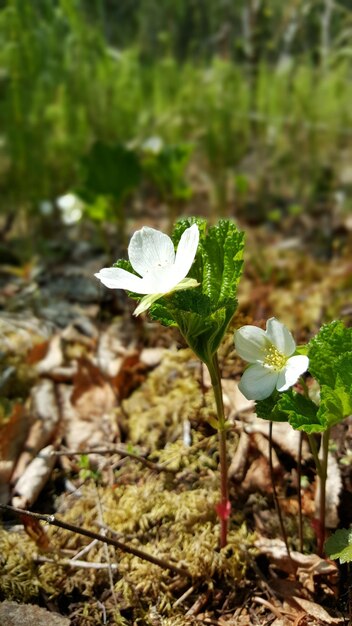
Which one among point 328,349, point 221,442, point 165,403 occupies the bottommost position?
point 221,442

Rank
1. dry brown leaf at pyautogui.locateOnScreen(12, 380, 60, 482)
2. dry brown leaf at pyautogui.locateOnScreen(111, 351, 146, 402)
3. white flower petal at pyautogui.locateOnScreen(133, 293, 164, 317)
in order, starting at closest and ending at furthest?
white flower petal at pyautogui.locateOnScreen(133, 293, 164, 317), dry brown leaf at pyautogui.locateOnScreen(12, 380, 60, 482), dry brown leaf at pyautogui.locateOnScreen(111, 351, 146, 402)

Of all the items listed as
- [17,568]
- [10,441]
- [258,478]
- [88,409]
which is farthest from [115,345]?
[17,568]

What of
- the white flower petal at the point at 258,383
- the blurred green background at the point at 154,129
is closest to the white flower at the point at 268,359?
the white flower petal at the point at 258,383

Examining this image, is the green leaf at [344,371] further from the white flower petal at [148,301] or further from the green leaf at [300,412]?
the white flower petal at [148,301]

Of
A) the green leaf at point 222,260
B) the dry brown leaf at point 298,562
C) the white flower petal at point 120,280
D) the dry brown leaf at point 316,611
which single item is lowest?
the dry brown leaf at point 316,611

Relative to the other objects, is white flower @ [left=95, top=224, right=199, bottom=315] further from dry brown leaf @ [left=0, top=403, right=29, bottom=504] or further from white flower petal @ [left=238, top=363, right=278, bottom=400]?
dry brown leaf @ [left=0, top=403, right=29, bottom=504]

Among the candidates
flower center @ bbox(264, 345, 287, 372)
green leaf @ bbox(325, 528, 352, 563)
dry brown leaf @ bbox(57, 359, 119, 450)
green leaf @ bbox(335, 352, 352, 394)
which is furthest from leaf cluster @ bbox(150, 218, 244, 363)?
dry brown leaf @ bbox(57, 359, 119, 450)

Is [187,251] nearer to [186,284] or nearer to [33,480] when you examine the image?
[186,284]
